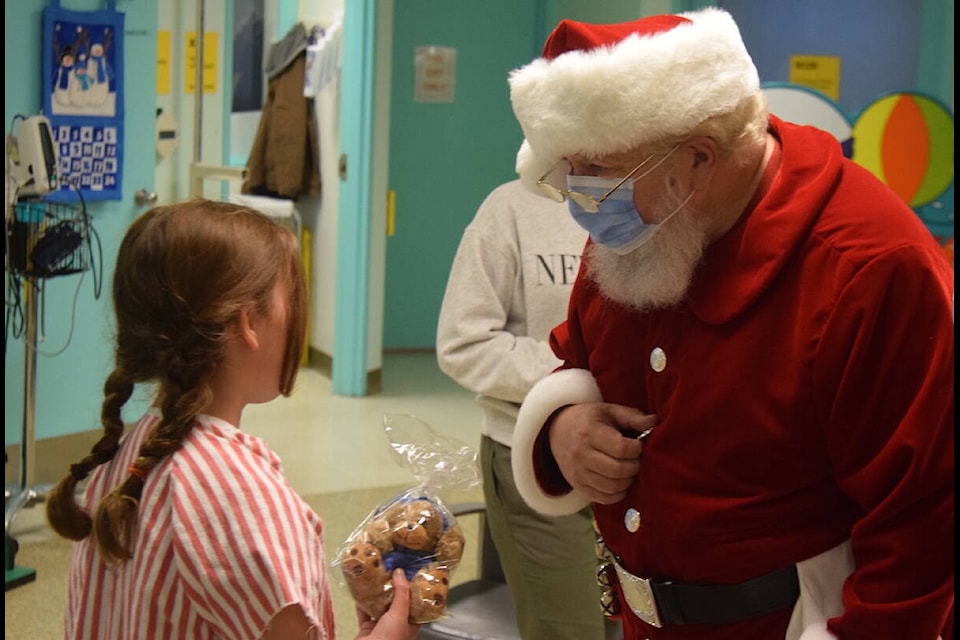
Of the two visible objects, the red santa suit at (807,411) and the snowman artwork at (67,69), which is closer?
the red santa suit at (807,411)

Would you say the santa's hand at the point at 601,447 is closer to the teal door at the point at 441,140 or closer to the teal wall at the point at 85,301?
the teal wall at the point at 85,301

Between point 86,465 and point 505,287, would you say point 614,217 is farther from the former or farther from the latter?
point 505,287

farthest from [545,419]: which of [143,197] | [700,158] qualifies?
[143,197]

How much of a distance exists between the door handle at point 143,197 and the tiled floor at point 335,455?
47.0 inches

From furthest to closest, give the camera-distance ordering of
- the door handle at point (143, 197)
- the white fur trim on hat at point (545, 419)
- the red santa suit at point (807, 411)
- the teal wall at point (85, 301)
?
the door handle at point (143, 197), the teal wall at point (85, 301), the white fur trim on hat at point (545, 419), the red santa suit at point (807, 411)

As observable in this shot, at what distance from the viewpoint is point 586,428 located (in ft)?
5.13

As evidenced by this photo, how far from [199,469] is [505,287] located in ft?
3.99

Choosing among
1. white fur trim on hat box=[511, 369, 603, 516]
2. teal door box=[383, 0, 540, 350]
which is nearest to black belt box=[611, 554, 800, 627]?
white fur trim on hat box=[511, 369, 603, 516]

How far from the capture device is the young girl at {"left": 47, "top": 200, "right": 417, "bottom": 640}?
50.5 inches

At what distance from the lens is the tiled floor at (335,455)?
356 cm

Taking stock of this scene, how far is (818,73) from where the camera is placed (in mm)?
3955

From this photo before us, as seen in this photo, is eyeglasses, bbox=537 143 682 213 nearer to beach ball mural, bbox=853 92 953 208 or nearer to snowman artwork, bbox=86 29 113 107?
beach ball mural, bbox=853 92 953 208

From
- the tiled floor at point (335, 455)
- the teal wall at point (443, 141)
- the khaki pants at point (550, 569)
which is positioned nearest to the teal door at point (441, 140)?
the teal wall at point (443, 141)

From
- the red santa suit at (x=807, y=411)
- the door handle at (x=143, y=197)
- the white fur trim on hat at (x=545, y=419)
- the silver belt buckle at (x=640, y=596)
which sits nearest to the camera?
the red santa suit at (x=807, y=411)
